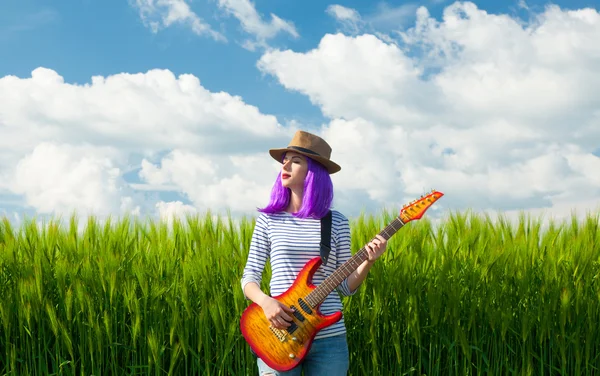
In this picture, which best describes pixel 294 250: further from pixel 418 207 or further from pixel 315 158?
pixel 418 207

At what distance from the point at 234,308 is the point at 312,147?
4.88 feet

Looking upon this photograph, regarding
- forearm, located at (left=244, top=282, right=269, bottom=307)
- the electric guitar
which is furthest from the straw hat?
forearm, located at (left=244, top=282, right=269, bottom=307)

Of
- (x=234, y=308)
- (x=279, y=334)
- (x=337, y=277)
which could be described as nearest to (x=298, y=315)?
(x=279, y=334)

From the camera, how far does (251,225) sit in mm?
4535

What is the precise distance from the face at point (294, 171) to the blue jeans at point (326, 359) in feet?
2.36

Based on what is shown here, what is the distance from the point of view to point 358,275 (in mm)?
2775

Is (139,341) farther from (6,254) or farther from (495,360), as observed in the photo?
(495,360)

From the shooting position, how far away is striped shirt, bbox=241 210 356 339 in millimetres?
2766

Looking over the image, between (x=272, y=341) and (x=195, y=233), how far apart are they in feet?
6.40

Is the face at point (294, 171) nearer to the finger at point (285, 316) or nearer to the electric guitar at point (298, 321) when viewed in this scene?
the electric guitar at point (298, 321)

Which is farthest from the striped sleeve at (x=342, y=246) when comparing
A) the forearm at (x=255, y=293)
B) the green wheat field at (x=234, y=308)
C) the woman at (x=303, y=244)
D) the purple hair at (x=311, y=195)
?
the green wheat field at (x=234, y=308)

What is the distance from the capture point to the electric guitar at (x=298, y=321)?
8.80 feet

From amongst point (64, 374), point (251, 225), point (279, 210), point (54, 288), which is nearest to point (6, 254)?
point (54, 288)

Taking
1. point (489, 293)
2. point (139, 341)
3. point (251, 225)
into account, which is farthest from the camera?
point (251, 225)
